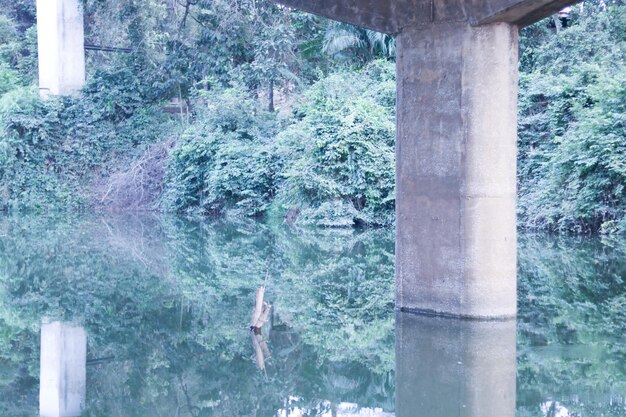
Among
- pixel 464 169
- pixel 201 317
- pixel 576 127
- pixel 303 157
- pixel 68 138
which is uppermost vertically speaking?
pixel 68 138

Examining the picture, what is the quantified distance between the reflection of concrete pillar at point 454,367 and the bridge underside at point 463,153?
0.42 meters

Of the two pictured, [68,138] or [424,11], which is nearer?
[424,11]

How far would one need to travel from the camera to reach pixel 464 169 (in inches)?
404

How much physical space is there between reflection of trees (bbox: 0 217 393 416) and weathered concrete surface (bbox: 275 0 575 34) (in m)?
3.55

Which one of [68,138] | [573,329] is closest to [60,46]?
[68,138]

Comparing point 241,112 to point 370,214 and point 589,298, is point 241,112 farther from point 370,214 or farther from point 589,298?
point 589,298

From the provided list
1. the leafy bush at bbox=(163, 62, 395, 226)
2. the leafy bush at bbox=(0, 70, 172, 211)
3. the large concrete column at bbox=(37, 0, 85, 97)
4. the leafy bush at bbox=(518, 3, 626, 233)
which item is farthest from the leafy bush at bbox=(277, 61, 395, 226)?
the large concrete column at bbox=(37, 0, 85, 97)

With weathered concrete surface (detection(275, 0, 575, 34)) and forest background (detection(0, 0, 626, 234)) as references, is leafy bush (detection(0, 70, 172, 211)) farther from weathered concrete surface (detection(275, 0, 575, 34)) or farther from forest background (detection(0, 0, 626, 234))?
weathered concrete surface (detection(275, 0, 575, 34))

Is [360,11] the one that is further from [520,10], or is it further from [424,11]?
[520,10]

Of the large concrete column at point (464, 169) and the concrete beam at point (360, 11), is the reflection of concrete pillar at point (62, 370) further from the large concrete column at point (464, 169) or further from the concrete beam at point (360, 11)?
the concrete beam at point (360, 11)

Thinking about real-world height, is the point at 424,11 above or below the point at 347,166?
above

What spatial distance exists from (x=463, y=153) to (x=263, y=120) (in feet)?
71.8

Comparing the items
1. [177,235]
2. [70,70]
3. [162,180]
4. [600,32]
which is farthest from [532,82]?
[70,70]

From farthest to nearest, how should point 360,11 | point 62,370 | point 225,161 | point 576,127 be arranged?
1. point 225,161
2. point 576,127
3. point 360,11
4. point 62,370
